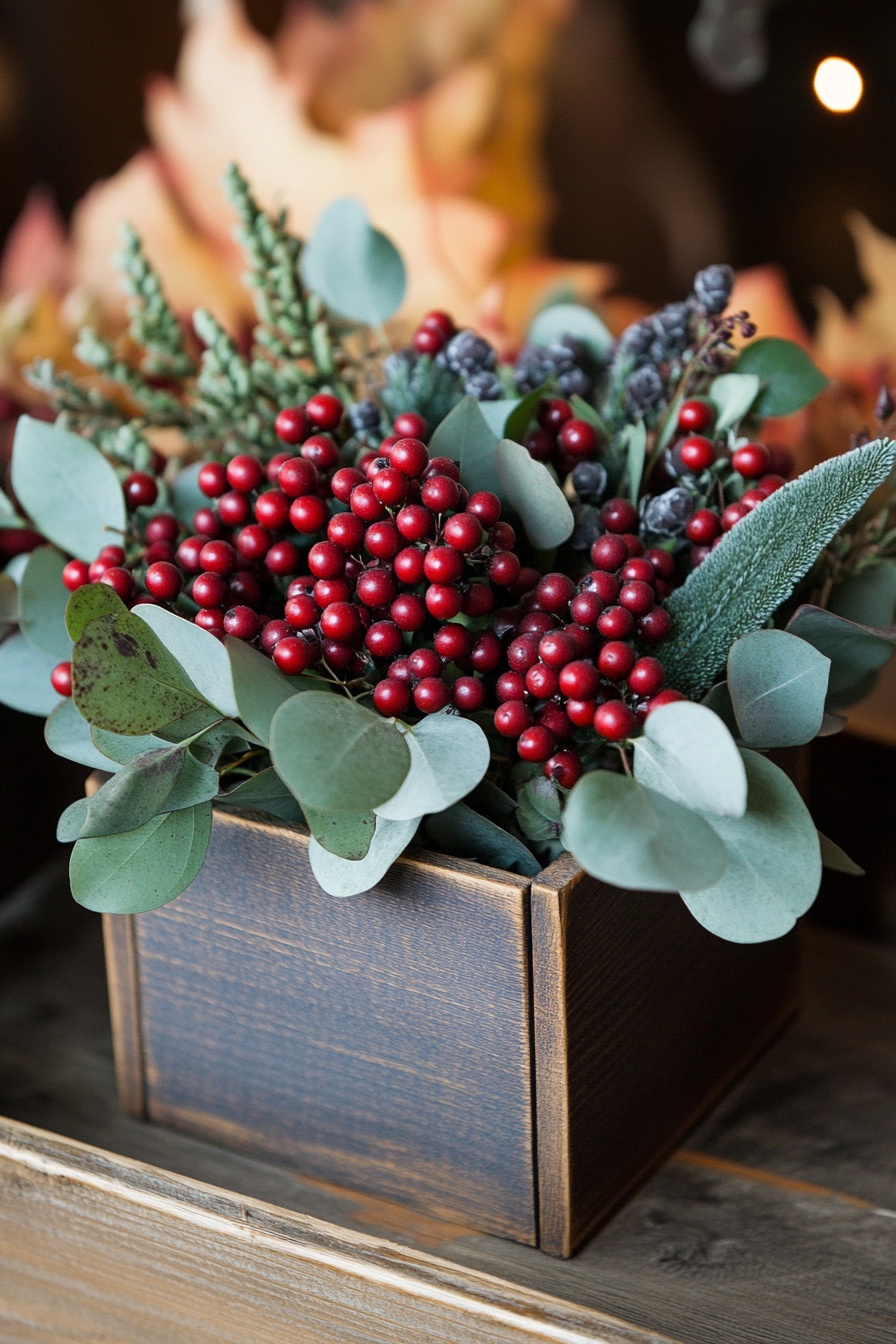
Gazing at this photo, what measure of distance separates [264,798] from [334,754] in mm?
66

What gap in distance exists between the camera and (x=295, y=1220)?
1.24ft

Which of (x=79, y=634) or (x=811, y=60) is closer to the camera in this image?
(x=79, y=634)

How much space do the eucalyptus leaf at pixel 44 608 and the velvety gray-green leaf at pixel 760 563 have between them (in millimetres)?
200

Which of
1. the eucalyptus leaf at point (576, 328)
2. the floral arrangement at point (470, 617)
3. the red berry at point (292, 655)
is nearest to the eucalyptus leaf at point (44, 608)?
the floral arrangement at point (470, 617)

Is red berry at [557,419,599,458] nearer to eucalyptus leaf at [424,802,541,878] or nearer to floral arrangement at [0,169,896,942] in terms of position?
floral arrangement at [0,169,896,942]

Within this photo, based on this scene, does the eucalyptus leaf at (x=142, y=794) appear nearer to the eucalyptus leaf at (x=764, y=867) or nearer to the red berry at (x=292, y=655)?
the red berry at (x=292, y=655)

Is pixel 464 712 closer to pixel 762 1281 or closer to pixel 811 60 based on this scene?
pixel 762 1281

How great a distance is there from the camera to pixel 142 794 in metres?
0.37

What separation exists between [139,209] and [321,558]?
2.20 ft

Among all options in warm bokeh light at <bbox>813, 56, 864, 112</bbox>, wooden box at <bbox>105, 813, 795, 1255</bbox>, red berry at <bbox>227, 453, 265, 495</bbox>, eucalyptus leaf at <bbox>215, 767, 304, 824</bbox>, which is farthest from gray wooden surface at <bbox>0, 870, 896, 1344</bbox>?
warm bokeh light at <bbox>813, 56, 864, 112</bbox>

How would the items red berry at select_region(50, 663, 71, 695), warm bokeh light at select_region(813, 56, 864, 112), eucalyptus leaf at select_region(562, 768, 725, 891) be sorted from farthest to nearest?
warm bokeh light at select_region(813, 56, 864, 112), red berry at select_region(50, 663, 71, 695), eucalyptus leaf at select_region(562, 768, 725, 891)

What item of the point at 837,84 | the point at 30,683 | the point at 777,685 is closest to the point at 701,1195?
the point at 777,685

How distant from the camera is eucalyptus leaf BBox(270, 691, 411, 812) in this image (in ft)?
1.08

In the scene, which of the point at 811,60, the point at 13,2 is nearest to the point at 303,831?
the point at 811,60
